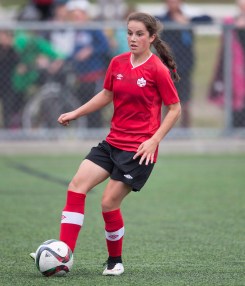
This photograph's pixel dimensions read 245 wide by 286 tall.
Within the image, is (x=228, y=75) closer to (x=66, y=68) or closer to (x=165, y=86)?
(x=66, y=68)

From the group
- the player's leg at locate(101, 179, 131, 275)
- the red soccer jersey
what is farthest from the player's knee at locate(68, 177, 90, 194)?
the red soccer jersey

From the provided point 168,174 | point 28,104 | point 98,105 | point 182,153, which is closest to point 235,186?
point 168,174

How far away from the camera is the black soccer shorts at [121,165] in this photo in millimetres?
6145

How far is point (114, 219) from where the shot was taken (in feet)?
20.5

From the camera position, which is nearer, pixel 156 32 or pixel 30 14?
pixel 156 32

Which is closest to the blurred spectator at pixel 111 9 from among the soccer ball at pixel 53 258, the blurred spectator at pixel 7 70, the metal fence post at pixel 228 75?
the blurred spectator at pixel 7 70

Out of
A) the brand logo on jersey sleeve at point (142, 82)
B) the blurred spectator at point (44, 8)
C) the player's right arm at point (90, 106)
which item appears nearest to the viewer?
the brand logo on jersey sleeve at point (142, 82)

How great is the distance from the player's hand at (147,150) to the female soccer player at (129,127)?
23mm

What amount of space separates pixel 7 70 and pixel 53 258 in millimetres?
7367

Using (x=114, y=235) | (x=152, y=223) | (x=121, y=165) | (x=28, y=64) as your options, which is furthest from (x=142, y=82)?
(x=28, y=64)

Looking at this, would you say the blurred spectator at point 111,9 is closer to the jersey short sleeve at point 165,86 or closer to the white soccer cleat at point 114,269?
the jersey short sleeve at point 165,86

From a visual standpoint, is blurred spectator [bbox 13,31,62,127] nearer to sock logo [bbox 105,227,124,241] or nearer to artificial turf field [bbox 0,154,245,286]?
artificial turf field [bbox 0,154,245,286]

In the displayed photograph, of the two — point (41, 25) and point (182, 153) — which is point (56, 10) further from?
point (182, 153)

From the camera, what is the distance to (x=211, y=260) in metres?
6.69
